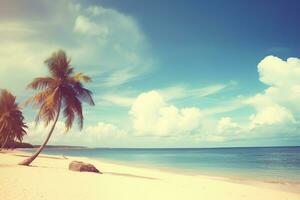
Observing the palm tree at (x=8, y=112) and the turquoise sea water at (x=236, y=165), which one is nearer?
the turquoise sea water at (x=236, y=165)

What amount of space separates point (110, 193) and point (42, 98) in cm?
1275

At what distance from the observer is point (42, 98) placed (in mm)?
21906

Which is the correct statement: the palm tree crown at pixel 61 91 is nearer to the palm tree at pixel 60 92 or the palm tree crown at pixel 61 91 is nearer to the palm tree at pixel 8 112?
the palm tree at pixel 60 92

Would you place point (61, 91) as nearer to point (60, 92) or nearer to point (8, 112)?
point (60, 92)

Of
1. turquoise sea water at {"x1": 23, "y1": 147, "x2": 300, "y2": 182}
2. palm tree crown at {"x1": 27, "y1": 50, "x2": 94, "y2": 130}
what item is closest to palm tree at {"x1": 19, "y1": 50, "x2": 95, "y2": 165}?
palm tree crown at {"x1": 27, "y1": 50, "x2": 94, "y2": 130}

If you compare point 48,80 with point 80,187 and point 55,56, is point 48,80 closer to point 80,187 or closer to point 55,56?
point 55,56

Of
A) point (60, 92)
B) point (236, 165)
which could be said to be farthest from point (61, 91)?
point (236, 165)

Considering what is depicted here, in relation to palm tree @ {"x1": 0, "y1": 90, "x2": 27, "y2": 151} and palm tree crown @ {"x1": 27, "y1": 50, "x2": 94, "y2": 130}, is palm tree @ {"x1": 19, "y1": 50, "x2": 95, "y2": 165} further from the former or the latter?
palm tree @ {"x1": 0, "y1": 90, "x2": 27, "y2": 151}

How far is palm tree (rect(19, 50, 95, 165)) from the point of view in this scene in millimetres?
21641

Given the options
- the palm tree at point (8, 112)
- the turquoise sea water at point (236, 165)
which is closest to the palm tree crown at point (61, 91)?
the turquoise sea water at point (236, 165)

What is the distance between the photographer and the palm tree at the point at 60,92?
21.6m

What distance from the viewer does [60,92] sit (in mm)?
21812

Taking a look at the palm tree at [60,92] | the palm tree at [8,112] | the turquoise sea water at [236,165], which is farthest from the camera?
the palm tree at [8,112]

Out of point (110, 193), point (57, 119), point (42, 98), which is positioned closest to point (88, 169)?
point (57, 119)
